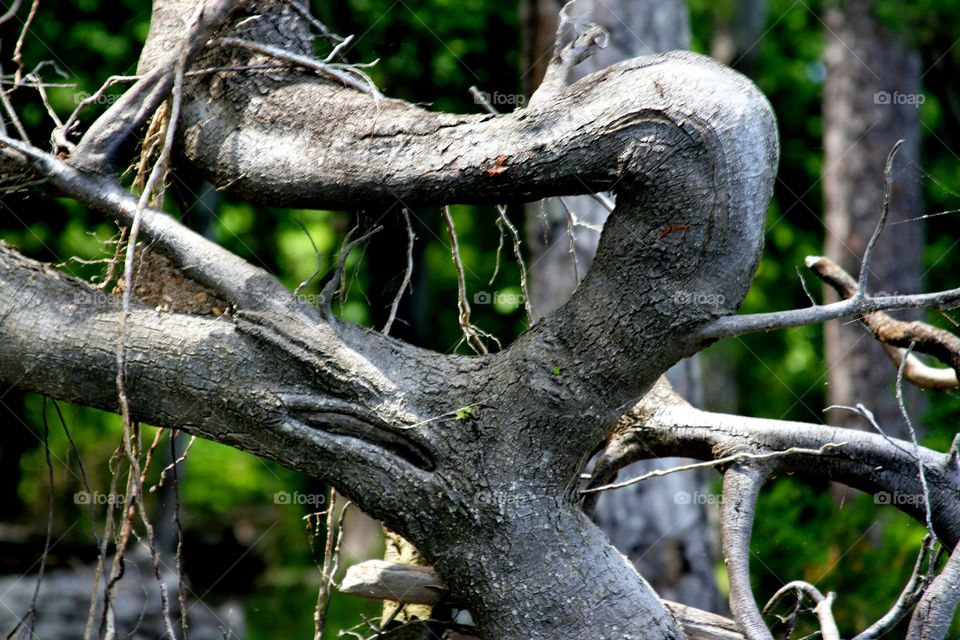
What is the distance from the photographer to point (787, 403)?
47.8ft

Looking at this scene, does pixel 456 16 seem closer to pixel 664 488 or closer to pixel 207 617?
pixel 664 488

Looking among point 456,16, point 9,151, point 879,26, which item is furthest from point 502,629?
point 879,26

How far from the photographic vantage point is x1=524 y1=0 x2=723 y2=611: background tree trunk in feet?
16.5

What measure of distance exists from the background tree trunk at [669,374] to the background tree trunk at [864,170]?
3101 millimetres

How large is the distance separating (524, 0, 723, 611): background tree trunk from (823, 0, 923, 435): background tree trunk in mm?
3101

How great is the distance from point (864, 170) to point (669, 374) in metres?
4.49

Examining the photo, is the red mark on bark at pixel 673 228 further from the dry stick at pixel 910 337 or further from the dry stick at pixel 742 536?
the dry stick at pixel 910 337

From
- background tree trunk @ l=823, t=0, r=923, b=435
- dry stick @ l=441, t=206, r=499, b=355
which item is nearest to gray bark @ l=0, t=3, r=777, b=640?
dry stick @ l=441, t=206, r=499, b=355

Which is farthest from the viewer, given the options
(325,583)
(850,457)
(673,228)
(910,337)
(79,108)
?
(910,337)

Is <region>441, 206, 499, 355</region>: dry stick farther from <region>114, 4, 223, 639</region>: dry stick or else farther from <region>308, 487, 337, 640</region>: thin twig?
<region>114, 4, 223, 639</region>: dry stick

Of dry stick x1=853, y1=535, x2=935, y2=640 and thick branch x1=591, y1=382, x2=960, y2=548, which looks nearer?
dry stick x1=853, y1=535, x2=935, y2=640

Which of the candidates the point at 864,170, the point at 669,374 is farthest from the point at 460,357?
the point at 864,170

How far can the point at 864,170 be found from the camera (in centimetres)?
842

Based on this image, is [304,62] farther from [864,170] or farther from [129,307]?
[864,170]
